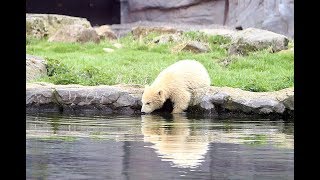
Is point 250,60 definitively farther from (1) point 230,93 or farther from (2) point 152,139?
(2) point 152,139

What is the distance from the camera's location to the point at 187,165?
16.3 ft

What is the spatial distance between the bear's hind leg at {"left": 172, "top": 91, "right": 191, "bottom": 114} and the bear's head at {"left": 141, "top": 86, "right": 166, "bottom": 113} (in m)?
0.26

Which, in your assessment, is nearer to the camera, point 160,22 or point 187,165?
point 187,165

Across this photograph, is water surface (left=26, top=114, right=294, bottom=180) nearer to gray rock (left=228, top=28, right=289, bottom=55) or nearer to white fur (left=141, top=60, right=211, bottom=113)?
white fur (left=141, top=60, right=211, bottom=113)

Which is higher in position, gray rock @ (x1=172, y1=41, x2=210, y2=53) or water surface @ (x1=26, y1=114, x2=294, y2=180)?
gray rock @ (x1=172, y1=41, x2=210, y2=53)

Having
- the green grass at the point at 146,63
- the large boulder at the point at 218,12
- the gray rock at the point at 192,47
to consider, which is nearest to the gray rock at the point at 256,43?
the green grass at the point at 146,63

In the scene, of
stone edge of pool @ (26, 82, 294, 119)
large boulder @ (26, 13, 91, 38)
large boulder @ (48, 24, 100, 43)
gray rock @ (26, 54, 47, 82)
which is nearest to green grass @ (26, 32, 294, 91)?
gray rock @ (26, 54, 47, 82)

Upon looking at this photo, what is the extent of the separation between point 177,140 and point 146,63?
28.6ft

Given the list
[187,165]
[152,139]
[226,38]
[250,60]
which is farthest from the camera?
[226,38]

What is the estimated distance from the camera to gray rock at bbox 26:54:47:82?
12.9m
